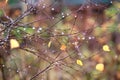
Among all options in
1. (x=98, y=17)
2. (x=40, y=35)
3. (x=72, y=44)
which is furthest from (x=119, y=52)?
(x=40, y=35)

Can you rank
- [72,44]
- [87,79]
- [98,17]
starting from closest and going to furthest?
[72,44] < [87,79] < [98,17]

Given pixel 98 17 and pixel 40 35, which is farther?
pixel 98 17

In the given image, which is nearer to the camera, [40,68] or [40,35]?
[40,35]

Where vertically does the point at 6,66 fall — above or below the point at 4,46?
below

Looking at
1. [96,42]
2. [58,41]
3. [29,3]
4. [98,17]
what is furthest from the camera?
[98,17]

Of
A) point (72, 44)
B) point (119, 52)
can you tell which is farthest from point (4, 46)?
point (119, 52)

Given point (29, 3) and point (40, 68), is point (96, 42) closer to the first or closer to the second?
point (40, 68)

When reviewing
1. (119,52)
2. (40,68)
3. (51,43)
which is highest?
(51,43)

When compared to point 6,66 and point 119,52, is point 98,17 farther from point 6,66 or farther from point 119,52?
point 6,66

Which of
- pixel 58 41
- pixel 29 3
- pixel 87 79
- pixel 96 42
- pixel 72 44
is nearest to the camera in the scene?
pixel 29 3
